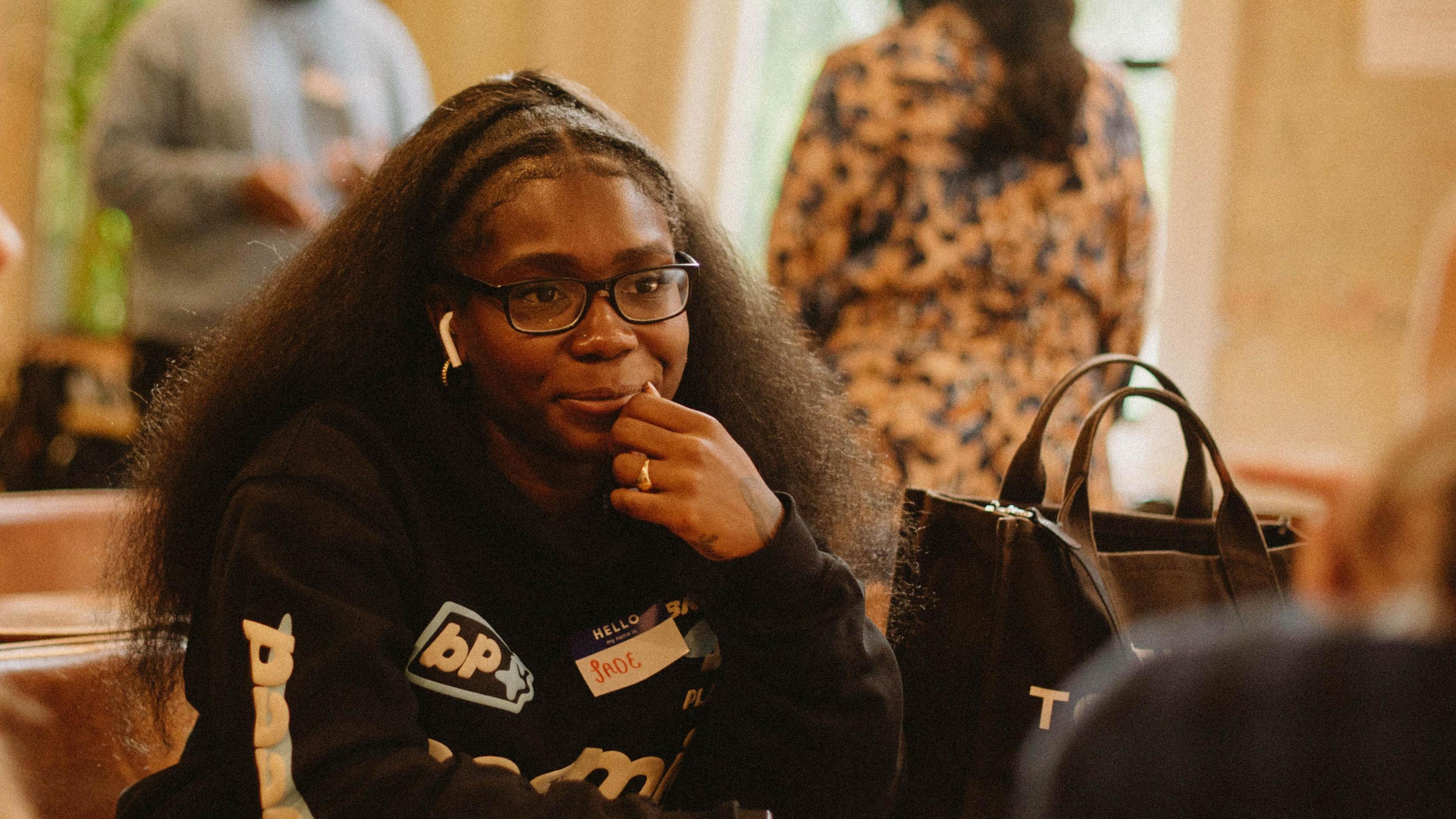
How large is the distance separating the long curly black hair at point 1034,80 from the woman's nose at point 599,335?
1.04 meters

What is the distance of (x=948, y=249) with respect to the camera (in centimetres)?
202

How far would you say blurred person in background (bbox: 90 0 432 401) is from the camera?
2.70m

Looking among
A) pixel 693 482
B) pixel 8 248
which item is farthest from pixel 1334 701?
pixel 8 248

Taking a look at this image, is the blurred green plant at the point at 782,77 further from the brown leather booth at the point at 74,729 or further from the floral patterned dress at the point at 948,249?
the brown leather booth at the point at 74,729

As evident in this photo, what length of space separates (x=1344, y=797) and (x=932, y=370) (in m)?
1.53

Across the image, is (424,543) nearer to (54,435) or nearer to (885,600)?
(885,600)

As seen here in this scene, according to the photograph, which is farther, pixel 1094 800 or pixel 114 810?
pixel 114 810

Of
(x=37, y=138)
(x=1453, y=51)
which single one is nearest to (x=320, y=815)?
(x=1453, y=51)

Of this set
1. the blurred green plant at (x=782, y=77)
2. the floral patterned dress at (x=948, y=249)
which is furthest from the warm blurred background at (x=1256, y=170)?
the floral patterned dress at (x=948, y=249)

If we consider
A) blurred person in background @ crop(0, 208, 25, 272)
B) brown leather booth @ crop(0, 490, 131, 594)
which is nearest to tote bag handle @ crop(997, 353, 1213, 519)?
brown leather booth @ crop(0, 490, 131, 594)

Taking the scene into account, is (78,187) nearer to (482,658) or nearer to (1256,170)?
(1256,170)

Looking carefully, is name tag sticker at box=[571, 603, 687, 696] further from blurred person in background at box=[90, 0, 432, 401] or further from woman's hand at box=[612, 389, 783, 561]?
blurred person in background at box=[90, 0, 432, 401]

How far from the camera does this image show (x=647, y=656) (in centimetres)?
122

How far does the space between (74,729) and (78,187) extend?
3740mm
